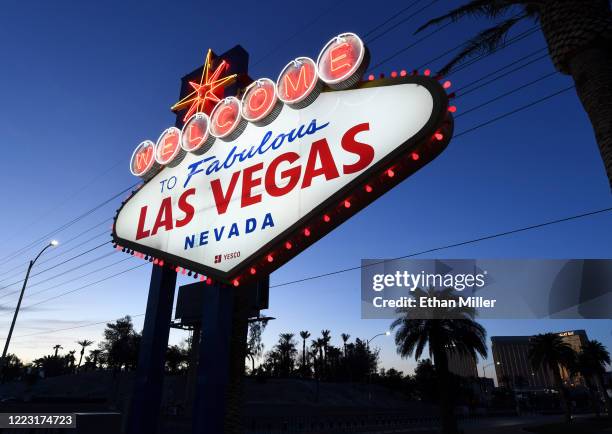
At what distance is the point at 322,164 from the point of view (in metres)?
9.45

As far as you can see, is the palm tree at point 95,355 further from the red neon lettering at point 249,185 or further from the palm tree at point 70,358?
the red neon lettering at point 249,185

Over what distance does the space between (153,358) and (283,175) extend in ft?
20.0

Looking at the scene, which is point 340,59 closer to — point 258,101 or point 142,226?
point 258,101

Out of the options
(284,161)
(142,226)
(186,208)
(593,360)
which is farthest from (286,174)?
(593,360)

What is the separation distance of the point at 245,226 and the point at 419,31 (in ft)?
20.8

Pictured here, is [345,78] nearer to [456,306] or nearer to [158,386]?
[158,386]

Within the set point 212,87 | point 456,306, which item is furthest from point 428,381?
point 212,87

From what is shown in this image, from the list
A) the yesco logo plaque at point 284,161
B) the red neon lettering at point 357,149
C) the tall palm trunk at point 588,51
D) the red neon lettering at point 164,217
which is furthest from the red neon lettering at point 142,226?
the tall palm trunk at point 588,51

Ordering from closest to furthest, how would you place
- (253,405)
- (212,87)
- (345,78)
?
(345,78)
(212,87)
(253,405)

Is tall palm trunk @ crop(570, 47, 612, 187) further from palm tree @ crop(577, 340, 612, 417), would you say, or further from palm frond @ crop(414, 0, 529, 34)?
palm tree @ crop(577, 340, 612, 417)

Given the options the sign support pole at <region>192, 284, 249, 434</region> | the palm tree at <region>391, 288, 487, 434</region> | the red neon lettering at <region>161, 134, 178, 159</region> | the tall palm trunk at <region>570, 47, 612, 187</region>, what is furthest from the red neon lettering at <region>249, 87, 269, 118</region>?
the palm tree at <region>391, 288, 487, 434</region>

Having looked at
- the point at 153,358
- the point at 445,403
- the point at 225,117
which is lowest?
the point at 445,403

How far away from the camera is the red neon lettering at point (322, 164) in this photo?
30.2ft

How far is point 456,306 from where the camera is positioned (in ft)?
86.0
